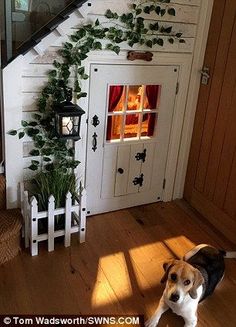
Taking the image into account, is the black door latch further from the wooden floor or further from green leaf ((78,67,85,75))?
green leaf ((78,67,85,75))

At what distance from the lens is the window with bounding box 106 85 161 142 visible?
262cm

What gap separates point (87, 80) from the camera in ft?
7.94

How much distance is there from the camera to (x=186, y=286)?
1771 millimetres

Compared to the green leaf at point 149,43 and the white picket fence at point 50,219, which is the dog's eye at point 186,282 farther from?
the green leaf at point 149,43

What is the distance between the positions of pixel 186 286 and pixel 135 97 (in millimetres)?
1499

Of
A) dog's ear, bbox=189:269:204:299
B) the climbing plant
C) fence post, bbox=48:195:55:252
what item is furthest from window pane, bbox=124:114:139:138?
dog's ear, bbox=189:269:204:299

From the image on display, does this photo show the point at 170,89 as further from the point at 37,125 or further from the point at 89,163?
the point at 37,125

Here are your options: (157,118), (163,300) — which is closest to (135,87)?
(157,118)

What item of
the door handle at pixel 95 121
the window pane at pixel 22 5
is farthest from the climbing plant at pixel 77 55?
the window pane at pixel 22 5

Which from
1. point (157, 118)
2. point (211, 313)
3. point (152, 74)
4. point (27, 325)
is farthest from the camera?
point (157, 118)

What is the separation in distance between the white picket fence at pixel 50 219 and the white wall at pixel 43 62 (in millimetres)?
205

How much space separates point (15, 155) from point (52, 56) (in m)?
0.73

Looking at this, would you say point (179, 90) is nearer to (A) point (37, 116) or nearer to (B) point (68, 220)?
(A) point (37, 116)

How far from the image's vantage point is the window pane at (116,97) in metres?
2.57
